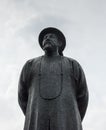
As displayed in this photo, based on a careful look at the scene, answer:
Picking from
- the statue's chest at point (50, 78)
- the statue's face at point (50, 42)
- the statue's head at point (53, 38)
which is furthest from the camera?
the statue's head at point (53, 38)

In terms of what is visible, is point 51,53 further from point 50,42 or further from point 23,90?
point 23,90

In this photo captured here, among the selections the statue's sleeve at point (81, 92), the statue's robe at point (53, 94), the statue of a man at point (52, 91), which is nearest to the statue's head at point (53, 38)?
the statue of a man at point (52, 91)

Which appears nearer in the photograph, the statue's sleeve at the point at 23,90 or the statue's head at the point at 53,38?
the statue's sleeve at the point at 23,90

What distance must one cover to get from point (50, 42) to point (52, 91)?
5.34 ft

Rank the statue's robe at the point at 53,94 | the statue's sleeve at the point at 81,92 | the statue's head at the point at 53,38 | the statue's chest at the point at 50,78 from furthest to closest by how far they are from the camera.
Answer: the statue's head at the point at 53,38
the statue's sleeve at the point at 81,92
the statue's chest at the point at 50,78
the statue's robe at the point at 53,94

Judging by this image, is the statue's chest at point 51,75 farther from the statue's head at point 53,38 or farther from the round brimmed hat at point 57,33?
the round brimmed hat at point 57,33

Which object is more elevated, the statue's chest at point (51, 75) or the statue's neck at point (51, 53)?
the statue's neck at point (51, 53)

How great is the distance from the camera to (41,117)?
27.8 feet

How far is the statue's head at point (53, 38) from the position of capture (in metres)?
9.96

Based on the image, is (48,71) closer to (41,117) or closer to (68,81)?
(68,81)

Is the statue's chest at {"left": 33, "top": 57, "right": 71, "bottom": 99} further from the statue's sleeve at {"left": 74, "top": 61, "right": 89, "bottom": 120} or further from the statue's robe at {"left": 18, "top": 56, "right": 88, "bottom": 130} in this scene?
the statue's sleeve at {"left": 74, "top": 61, "right": 89, "bottom": 120}

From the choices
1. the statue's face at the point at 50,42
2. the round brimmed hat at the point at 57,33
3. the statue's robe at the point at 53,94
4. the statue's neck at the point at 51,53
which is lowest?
→ the statue's robe at the point at 53,94

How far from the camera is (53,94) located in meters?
8.80

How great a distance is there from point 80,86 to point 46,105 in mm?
1260
